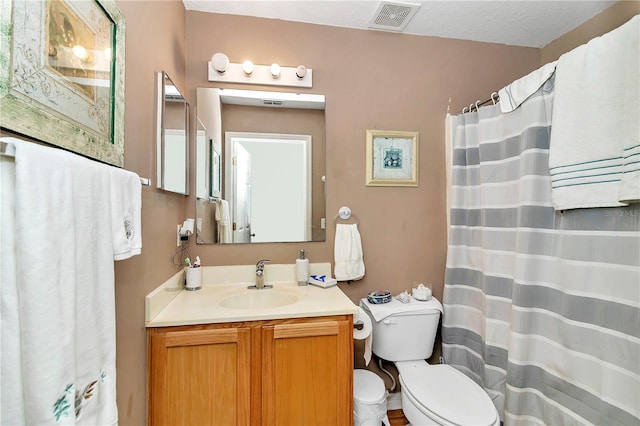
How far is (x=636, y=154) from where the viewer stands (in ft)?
3.43

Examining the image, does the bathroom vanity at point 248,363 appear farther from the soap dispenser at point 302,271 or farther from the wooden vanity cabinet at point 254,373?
the soap dispenser at point 302,271

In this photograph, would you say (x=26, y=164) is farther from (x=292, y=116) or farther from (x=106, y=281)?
(x=292, y=116)

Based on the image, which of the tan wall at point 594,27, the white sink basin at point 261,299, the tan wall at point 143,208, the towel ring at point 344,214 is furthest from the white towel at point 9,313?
the tan wall at point 594,27

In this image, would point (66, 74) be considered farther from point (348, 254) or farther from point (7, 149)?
point (348, 254)

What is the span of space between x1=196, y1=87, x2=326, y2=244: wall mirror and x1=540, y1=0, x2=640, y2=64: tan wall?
1681mm

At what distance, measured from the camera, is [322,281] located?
5.85 feet

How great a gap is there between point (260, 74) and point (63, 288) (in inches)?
63.6

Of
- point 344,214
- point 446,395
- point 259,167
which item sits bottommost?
point 446,395

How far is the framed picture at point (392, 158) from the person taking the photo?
78.0 inches

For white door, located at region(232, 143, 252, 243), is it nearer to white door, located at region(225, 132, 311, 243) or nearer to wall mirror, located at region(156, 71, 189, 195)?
white door, located at region(225, 132, 311, 243)

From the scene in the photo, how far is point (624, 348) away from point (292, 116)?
1903mm

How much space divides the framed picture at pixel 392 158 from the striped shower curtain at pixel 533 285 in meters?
0.26

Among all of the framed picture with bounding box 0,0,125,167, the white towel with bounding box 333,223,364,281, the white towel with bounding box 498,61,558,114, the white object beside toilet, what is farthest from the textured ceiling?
the white object beside toilet

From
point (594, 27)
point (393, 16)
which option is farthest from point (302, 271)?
point (594, 27)
